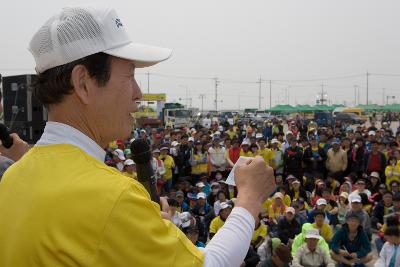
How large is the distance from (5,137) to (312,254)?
5.12 meters

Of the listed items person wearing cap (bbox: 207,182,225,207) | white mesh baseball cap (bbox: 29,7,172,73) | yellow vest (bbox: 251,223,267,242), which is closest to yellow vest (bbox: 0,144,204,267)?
white mesh baseball cap (bbox: 29,7,172,73)

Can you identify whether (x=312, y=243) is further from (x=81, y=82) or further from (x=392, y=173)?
(x=81, y=82)

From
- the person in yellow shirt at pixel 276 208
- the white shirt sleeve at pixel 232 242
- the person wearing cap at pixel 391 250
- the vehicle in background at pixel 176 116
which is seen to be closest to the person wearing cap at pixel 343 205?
the person in yellow shirt at pixel 276 208

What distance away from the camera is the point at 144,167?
75.3 inches

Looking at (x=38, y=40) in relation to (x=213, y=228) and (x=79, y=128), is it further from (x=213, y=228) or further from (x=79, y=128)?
(x=213, y=228)

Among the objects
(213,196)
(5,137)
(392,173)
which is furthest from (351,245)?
(5,137)

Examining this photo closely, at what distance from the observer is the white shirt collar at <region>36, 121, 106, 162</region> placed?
1214 mm

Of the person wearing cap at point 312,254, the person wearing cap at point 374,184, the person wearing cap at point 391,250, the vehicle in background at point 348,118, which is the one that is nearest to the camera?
the person wearing cap at point 391,250

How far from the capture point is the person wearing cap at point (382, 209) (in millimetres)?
9088

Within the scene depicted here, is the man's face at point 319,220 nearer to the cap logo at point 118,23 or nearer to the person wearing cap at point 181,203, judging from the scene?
the person wearing cap at point 181,203

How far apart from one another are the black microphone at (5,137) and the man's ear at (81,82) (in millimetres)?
1866

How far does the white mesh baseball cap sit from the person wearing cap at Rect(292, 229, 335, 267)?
236 inches

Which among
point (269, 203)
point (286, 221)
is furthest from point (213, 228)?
point (269, 203)

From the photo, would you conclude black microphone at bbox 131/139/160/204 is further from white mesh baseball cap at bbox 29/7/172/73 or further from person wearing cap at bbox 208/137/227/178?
person wearing cap at bbox 208/137/227/178
